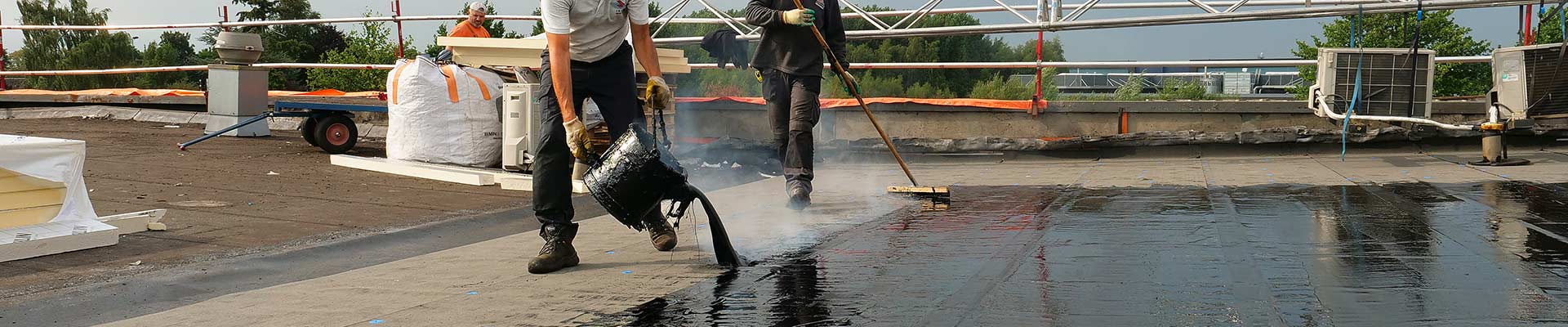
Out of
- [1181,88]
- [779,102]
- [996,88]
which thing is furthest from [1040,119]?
[1181,88]

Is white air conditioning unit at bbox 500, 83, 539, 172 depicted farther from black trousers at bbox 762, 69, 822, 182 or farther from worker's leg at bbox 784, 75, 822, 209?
worker's leg at bbox 784, 75, 822, 209

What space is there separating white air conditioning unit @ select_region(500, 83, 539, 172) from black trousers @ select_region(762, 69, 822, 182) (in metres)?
1.77

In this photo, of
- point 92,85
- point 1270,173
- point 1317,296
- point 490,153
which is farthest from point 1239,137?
point 92,85

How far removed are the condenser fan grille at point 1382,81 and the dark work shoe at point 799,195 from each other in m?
4.85

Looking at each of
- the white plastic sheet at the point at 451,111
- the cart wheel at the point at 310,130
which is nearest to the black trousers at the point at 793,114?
the white plastic sheet at the point at 451,111

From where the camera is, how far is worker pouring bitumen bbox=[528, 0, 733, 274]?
4.11 metres

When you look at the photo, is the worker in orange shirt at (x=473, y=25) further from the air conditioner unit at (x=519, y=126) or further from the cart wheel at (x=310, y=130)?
the air conditioner unit at (x=519, y=126)

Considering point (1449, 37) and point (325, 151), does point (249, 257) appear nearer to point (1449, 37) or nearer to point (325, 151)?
point (325, 151)

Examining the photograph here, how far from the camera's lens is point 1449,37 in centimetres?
3167

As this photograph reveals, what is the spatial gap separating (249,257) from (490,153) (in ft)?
11.6

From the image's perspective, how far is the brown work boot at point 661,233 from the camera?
423cm

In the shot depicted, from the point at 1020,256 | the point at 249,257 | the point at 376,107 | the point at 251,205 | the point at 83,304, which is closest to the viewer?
the point at 83,304

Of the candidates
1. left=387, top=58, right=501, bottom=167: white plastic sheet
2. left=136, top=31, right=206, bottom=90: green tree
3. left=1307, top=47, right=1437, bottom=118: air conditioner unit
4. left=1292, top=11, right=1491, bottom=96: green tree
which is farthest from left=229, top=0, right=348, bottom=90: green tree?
left=1307, top=47, right=1437, bottom=118: air conditioner unit

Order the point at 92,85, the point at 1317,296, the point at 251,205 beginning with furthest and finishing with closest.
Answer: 1. the point at 92,85
2. the point at 251,205
3. the point at 1317,296
